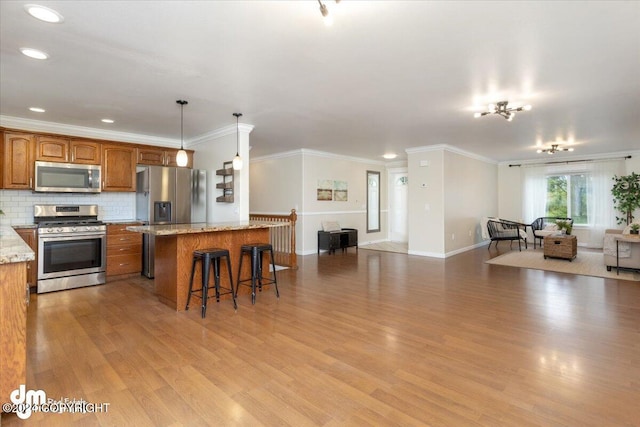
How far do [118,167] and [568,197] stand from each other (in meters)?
11.0

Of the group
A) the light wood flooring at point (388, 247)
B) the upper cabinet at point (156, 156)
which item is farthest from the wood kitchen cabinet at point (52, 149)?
the light wood flooring at point (388, 247)

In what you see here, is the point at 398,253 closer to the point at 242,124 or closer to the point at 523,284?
the point at 523,284

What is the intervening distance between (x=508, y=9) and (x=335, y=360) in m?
2.81

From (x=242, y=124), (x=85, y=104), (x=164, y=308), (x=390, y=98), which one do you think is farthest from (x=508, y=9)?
(x=85, y=104)

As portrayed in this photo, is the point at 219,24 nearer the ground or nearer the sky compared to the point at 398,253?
nearer the sky

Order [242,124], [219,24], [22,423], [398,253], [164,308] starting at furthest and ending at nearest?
[398,253], [242,124], [164,308], [219,24], [22,423]

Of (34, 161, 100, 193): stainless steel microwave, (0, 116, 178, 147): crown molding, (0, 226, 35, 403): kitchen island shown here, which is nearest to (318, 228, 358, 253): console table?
(0, 116, 178, 147): crown molding

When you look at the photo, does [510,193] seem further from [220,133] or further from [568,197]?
[220,133]

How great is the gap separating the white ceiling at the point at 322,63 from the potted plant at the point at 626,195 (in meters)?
3.29

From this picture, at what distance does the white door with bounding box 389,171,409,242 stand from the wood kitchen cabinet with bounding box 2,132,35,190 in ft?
27.7

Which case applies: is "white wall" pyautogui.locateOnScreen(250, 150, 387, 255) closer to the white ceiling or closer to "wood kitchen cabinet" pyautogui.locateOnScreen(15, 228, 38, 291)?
the white ceiling

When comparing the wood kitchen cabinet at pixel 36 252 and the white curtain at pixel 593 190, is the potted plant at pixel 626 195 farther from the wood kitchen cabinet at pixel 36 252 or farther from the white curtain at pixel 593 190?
the wood kitchen cabinet at pixel 36 252

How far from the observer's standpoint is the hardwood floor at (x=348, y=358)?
74.2 inches

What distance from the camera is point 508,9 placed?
7.13ft
